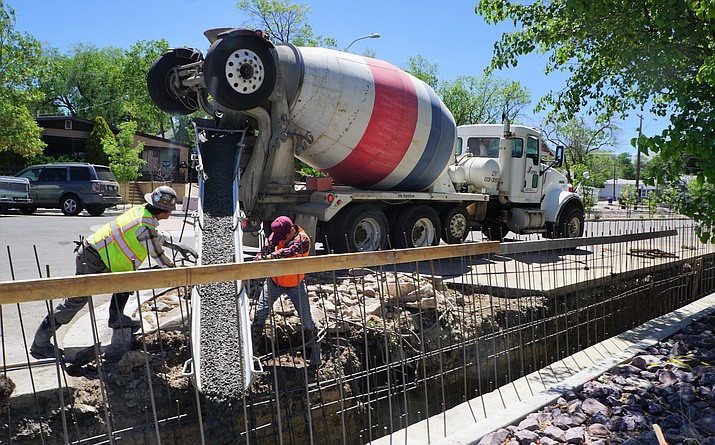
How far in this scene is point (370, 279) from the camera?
7.84 metres

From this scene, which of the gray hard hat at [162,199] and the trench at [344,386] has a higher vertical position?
the gray hard hat at [162,199]

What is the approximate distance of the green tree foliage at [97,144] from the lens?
110 feet

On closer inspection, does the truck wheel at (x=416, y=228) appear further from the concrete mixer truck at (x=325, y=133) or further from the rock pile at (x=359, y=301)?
the rock pile at (x=359, y=301)

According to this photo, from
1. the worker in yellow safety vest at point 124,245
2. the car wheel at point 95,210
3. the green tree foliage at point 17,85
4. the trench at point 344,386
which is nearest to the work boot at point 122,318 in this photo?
the worker in yellow safety vest at point 124,245

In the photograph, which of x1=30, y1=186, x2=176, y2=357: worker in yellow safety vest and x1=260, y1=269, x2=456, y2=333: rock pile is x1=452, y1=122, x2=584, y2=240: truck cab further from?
x1=30, y1=186, x2=176, y2=357: worker in yellow safety vest

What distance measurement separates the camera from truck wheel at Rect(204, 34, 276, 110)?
7930 millimetres

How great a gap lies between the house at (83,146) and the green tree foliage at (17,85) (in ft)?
28.9

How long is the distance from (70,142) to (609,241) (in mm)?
37771

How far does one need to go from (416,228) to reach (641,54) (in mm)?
5200

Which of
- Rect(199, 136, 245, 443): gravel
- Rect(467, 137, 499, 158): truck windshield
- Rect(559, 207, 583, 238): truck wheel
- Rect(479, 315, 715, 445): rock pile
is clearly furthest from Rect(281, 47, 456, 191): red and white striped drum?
Rect(479, 315, 715, 445): rock pile

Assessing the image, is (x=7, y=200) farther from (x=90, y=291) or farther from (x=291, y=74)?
(x=90, y=291)

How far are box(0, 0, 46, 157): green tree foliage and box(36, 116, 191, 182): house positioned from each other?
8804 millimetres

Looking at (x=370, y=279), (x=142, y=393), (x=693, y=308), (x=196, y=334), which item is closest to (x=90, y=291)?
(x=196, y=334)

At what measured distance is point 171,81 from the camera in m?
9.06
